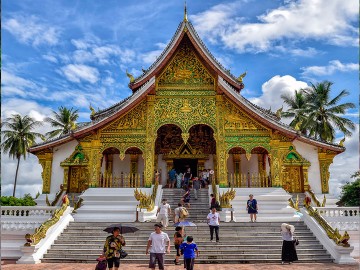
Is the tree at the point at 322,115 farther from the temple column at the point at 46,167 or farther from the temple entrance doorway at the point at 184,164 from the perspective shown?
the temple column at the point at 46,167

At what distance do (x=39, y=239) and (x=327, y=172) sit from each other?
47.0 feet

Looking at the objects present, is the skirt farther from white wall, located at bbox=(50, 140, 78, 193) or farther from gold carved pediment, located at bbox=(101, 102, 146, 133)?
white wall, located at bbox=(50, 140, 78, 193)

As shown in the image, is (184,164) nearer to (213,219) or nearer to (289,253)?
(213,219)

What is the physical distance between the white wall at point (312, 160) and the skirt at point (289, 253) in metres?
9.54

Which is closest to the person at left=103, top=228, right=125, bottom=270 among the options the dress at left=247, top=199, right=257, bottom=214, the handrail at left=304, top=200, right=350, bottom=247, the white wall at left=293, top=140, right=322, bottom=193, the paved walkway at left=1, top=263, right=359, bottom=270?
the paved walkway at left=1, top=263, right=359, bottom=270

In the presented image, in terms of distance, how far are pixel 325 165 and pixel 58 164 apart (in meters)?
14.1

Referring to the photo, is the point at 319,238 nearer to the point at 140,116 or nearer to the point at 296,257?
the point at 296,257

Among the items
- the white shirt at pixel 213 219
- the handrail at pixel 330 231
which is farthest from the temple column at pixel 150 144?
the handrail at pixel 330 231

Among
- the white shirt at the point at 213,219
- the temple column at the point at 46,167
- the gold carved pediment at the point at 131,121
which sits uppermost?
the gold carved pediment at the point at 131,121

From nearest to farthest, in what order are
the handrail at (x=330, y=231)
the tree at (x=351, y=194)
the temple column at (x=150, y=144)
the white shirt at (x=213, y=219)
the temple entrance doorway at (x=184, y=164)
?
the handrail at (x=330, y=231) < the white shirt at (x=213, y=219) < the temple column at (x=150, y=144) < the temple entrance doorway at (x=184, y=164) < the tree at (x=351, y=194)

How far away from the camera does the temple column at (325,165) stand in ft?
57.9

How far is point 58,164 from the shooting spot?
17578 millimetres

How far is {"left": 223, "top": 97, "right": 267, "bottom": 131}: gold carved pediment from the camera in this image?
54.4 feet

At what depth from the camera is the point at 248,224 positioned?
11422 mm
